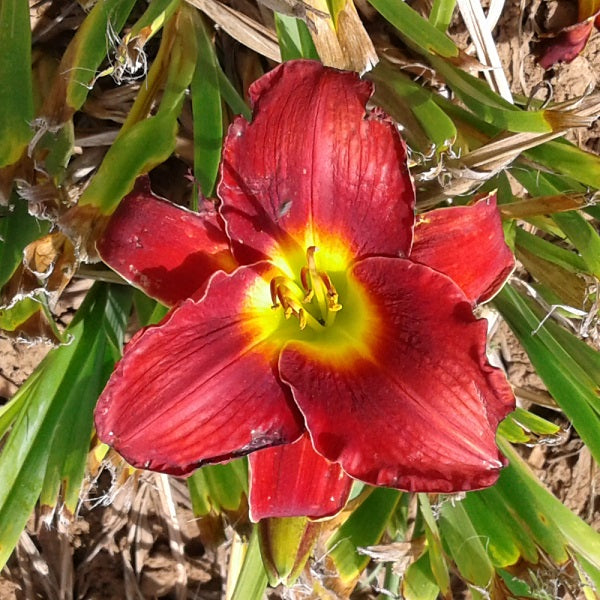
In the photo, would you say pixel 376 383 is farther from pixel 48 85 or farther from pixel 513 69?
pixel 513 69

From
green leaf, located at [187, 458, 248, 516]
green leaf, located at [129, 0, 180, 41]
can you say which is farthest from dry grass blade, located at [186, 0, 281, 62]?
green leaf, located at [187, 458, 248, 516]

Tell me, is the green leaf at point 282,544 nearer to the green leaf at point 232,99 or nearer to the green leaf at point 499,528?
the green leaf at point 499,528

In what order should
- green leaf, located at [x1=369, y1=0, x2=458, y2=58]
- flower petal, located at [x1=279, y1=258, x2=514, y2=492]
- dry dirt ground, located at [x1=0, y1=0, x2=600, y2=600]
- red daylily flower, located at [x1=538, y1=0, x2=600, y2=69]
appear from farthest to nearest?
dry dirt ground, located at [x1=0, y1=0, x2=600, y2=600] < red daylily flower, located at [x1=538, y1=0, x2=600, y2=69] < green leaf, located at [x1=369, y1=0, x2=458, y2=58] < flower petal, located at [x1=279, y1=258, x2=514, y2=492]

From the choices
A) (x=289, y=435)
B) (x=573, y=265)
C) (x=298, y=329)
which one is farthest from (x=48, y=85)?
(x=573, y=265)

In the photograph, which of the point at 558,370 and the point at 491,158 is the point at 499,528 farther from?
the point at 491,158

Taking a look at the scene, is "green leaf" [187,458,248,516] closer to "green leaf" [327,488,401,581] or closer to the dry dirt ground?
"green leaf" [327,488,401,581]

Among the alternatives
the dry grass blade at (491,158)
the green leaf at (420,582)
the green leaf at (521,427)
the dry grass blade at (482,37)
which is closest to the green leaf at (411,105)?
the dry grass blade at (491,158)

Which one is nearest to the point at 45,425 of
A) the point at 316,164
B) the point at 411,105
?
the point at 316,164
